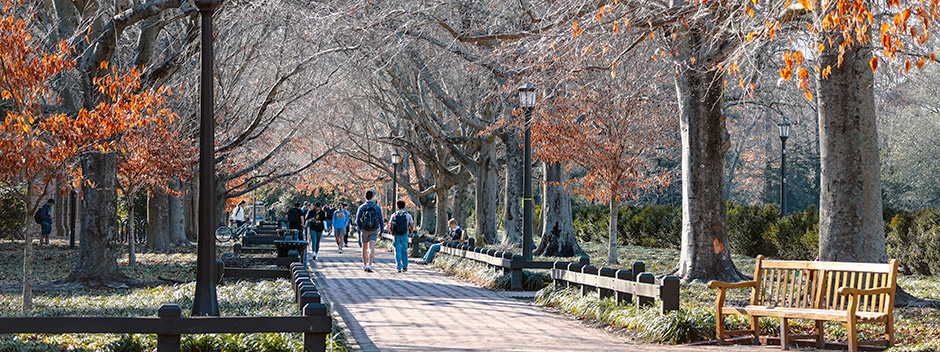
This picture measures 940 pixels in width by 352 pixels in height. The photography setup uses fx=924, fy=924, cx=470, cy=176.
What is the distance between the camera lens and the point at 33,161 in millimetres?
10875

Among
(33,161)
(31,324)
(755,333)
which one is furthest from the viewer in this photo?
(33,161)

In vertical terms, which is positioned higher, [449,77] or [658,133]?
[449,77]

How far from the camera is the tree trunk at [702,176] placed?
47.1 ft

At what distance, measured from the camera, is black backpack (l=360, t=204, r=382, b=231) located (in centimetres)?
1898

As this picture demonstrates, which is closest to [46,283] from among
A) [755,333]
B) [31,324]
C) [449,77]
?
[31,324]

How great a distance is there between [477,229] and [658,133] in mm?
9896

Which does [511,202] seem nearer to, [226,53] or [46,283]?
[226,53]

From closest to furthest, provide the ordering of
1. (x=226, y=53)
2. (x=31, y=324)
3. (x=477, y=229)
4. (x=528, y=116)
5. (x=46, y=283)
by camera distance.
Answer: (x=31, y=324), (x=46, y=283), (x=528, y=116), (x=226, y=53), (x=477, y=229)

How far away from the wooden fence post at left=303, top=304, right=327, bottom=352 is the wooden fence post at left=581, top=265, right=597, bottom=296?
17.7 ft

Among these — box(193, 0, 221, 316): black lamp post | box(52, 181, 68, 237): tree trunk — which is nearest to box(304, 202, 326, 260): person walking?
box(52, 181, 68, 237): tree trunk

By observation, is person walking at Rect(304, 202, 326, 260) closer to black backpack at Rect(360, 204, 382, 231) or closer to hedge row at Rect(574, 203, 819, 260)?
black backpack at Rect(360, 204, 382, 231)

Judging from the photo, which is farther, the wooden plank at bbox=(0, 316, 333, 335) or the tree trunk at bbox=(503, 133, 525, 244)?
the tree trunk at bbox=(503, 133, 525, 244)

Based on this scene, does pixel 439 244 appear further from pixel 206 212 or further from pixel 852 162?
pixel 206 212

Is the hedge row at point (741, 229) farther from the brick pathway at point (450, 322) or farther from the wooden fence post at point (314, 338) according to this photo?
the wooden fence post at point (314, 338)
